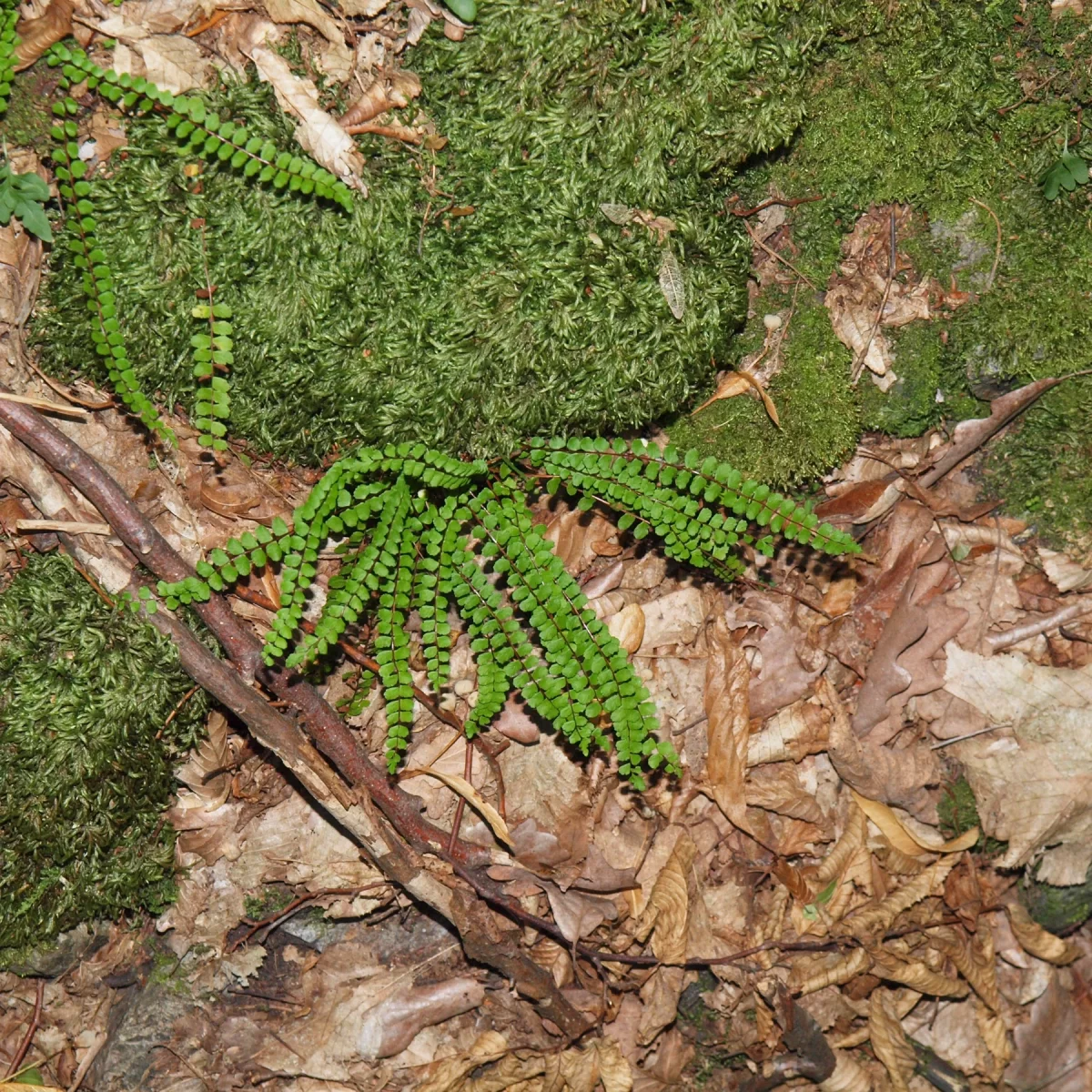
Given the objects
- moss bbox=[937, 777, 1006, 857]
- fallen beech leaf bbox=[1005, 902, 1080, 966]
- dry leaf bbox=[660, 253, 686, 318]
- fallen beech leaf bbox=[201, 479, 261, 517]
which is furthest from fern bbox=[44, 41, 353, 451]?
fallen beech leaf bbox=[1005, 902, 1080, 966]

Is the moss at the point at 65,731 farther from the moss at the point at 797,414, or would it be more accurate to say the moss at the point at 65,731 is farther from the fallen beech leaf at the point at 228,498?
the moss at the point at 797,414

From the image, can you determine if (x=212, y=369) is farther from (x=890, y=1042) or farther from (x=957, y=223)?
(x=890, y=1042)

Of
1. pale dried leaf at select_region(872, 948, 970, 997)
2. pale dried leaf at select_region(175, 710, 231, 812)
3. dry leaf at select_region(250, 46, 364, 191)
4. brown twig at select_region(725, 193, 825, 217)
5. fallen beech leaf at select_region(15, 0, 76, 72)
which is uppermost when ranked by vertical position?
fallen beech leaf at select_region(15, 0, 76, 72)

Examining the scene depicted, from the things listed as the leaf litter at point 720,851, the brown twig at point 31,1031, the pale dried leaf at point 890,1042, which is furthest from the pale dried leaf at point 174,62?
the pale dried leaf at point 890,1042

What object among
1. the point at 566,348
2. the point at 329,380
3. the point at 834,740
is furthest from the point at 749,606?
the point at 329,380

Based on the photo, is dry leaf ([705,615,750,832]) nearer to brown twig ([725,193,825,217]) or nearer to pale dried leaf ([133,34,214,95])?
brown twig ([725,193,825,217])

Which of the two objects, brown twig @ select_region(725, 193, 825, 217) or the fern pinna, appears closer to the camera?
the fern pinna

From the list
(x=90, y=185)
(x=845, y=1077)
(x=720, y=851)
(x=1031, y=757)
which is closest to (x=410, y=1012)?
(x=720, y=851)
